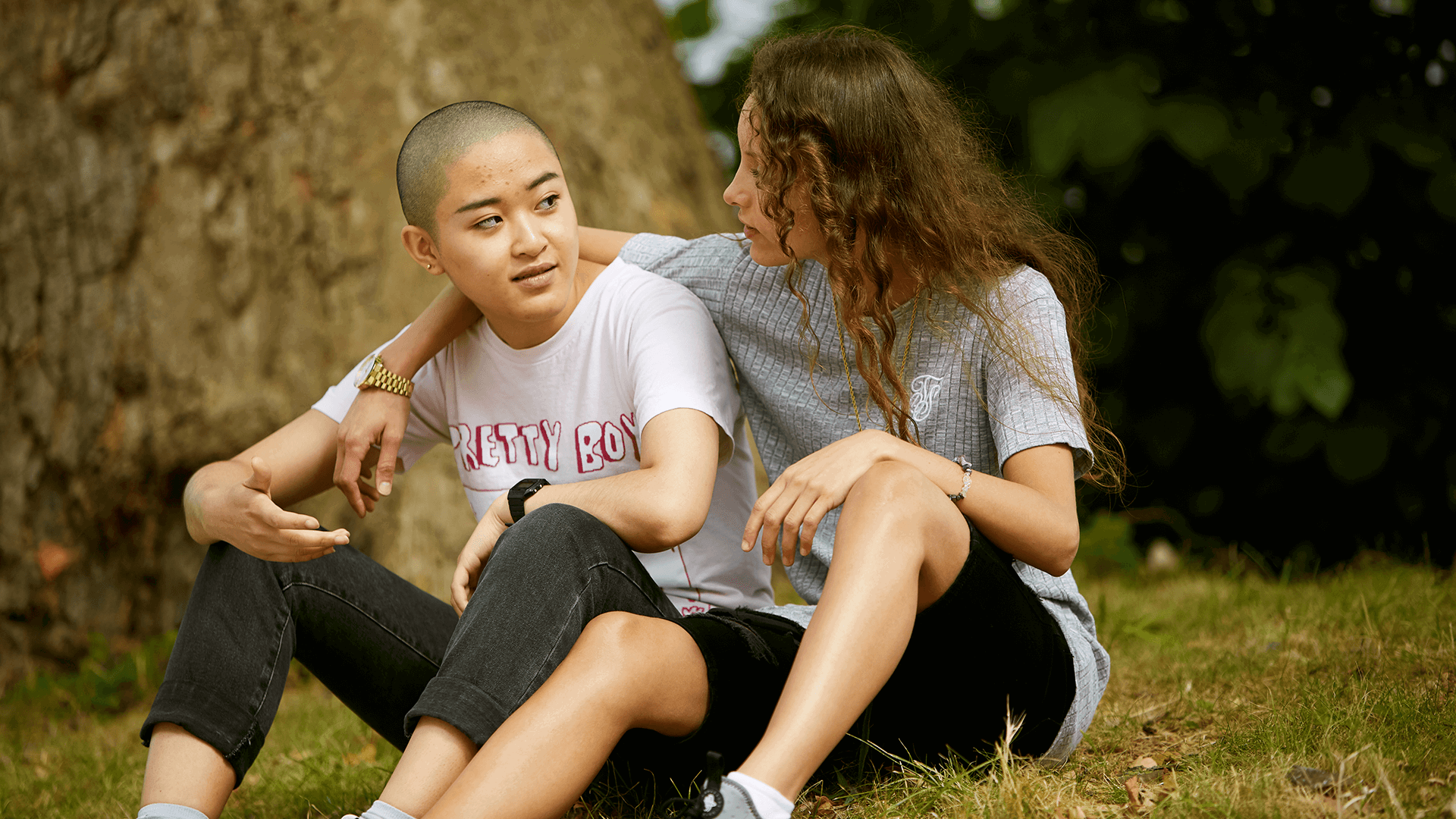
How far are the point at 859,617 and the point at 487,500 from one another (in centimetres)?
91

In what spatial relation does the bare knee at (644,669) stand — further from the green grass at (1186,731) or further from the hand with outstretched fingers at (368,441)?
the hand with outstretched fingers at (368,441)

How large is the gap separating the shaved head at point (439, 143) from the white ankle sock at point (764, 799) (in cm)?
112

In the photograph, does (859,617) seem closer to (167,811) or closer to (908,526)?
(908,526)

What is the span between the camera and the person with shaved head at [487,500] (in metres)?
1.65

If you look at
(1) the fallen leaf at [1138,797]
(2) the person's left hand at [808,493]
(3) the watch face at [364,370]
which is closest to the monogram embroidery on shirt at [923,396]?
(2) the person's left hand at [808,493]

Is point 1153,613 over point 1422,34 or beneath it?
beneath

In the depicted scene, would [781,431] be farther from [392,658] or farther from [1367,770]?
[1367,770]

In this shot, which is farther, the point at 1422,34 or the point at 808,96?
the point at 1422,34

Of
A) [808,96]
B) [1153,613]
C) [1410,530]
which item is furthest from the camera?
[1410,530]

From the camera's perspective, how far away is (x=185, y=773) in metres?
1.77

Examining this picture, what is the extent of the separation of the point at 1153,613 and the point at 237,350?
3.00 metres

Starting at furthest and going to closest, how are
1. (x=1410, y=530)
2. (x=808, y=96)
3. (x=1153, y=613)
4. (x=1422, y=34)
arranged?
(x=1410, y=530), (x=1422, y=34), (x=1153, y=613), (x=808, y=96)

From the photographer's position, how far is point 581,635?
1617mm

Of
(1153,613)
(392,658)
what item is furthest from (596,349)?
(1153,613)
